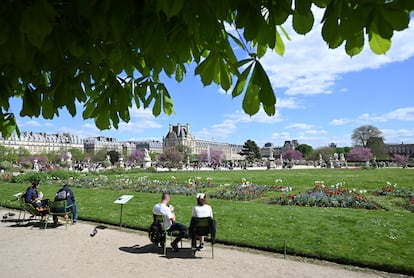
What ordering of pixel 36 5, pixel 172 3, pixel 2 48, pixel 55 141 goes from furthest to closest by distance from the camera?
pixel 55 141
pixel 2 48
pixel 36 5
pixel 172 3

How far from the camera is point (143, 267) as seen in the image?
7305 millimetres

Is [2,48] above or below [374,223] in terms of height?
above

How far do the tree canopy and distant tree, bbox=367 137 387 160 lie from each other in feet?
287

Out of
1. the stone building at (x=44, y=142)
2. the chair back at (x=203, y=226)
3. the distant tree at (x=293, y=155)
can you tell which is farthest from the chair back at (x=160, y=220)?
the stone building at (x=44, y=142)

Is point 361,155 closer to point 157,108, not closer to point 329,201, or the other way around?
point 329,201

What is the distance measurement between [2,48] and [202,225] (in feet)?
22.3

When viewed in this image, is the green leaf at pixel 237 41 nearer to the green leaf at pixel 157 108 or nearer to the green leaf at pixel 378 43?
the green leaf at pixel 378 43

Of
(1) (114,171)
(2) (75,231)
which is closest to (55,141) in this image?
(1) (114,171)

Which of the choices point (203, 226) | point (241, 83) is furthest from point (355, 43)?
point (203, 226)

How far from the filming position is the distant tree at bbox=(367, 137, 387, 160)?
267 ft

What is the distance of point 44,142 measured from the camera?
142250 millimetres

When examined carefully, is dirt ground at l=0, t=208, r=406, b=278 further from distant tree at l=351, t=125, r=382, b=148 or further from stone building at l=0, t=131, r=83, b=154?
stone building at l=0, t=131, r=83, b=154

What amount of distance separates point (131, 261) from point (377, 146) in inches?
3371

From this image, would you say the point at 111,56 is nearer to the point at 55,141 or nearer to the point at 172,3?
the point at 172,3
